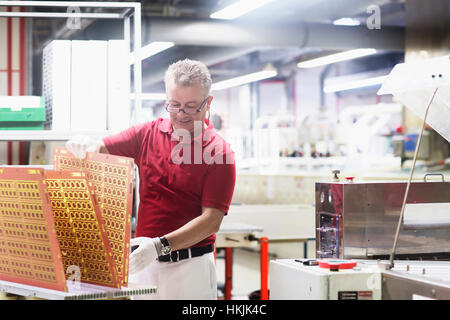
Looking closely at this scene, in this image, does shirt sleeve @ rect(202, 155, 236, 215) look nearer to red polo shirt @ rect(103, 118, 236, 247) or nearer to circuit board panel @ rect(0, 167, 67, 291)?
red polo shirt @ rect(103, 118, 236, 247)

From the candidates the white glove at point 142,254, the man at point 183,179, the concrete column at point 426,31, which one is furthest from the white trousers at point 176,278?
the concrete column at point 426,31

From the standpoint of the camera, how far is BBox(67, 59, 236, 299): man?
6.66 feet

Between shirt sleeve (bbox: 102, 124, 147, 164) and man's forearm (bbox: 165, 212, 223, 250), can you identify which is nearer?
man's forearm (bbox: 165, 212, 223, 250)

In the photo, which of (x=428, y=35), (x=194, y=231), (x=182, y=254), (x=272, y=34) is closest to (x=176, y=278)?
(x=182, y=254)

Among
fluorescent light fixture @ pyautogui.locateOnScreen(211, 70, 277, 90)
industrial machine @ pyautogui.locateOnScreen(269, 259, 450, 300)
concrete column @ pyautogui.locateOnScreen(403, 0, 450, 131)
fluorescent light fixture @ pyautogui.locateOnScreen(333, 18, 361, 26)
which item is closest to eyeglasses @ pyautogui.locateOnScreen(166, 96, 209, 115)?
industrial machine @ pyautogui.locateOnScreen(269, 259, 450, 300)

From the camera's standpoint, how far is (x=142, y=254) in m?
1.72

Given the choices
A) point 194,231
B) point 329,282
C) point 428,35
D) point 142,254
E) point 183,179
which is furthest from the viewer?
point 428,35

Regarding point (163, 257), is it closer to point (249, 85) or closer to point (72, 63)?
point (72, 63)

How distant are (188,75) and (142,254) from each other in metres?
0.66

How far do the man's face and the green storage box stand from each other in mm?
806

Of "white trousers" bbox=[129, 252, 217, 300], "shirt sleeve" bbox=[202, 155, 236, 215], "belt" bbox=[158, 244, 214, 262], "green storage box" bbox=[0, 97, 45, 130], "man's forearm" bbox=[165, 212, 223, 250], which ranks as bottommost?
"white trousers" bbox=[129, 252, 217, 300]

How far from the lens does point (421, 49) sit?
24.4 feet

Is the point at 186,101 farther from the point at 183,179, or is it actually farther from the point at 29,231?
the point at 29,231
